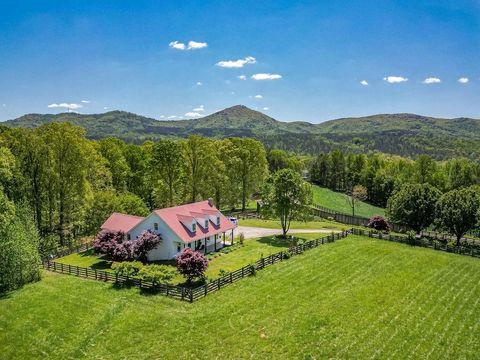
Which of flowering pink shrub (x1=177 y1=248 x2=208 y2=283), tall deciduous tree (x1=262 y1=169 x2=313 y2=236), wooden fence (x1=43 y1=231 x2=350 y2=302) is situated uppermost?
tall deciduous tree (x1=262 y1=169 x2=313 y2=236)

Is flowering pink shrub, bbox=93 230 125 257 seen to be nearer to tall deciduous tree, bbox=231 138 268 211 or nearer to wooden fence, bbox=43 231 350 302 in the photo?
wooden fence, bbox=43 231 350 302

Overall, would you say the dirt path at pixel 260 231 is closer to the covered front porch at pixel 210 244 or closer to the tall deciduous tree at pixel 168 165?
the covered front porch at pixel 210 244

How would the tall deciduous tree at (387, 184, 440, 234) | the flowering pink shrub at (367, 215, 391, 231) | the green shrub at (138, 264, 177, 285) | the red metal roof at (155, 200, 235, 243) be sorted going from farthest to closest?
the flowering pink shrub at (367, 215, 391, 231), the tall deciduous tree at (387, 184, 440, 234), the red metal roof at (155, 200, 235, 243), the green shrub at (138, 264, 177, 285)

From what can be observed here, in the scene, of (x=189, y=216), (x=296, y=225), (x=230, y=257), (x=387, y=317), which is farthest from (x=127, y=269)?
(x=296, y=225)

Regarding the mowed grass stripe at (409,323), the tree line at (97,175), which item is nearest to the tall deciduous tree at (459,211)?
the mowed grass stripe at (409,323)

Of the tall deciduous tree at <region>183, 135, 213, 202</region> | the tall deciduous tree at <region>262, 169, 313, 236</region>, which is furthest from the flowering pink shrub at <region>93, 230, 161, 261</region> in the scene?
the tall deciduous tree at <region>183, 135, 213, 202</region>

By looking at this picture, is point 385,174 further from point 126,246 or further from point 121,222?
point 126,246

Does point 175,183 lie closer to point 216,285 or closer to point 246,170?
point 246,170
